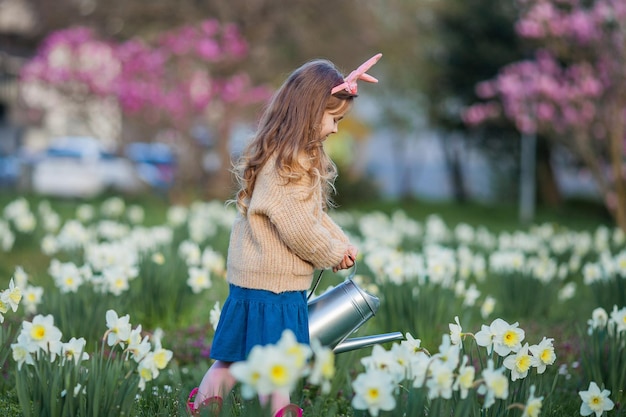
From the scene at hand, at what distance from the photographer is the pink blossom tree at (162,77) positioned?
42.3 ft

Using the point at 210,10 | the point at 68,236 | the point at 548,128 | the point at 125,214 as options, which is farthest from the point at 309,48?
the point at 68,236

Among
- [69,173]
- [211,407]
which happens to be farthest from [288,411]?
[69,173]

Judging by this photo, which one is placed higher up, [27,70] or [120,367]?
[27,70]

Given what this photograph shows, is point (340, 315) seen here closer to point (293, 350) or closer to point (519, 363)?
point (519, 363)

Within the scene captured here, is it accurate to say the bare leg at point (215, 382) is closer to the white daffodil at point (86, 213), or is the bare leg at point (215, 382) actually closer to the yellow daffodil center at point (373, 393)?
the yellow daffodil center at point (373, 393)

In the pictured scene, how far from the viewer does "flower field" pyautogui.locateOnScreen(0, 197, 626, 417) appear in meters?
2.09

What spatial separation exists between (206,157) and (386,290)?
38.2ft

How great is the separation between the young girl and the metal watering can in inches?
2.9

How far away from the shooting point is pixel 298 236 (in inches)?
100

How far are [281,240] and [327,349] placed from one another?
89 centimetres

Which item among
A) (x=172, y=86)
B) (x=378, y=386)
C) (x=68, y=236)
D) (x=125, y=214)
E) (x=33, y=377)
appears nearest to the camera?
(x=378, y=386)

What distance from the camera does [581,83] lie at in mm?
10531

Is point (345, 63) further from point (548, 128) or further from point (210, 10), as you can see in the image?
point (548, 128)

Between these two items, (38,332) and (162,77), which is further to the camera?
(162,77)
